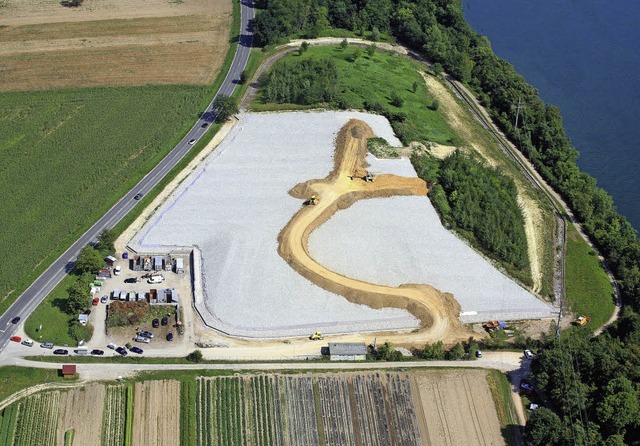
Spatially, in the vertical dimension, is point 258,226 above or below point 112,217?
below

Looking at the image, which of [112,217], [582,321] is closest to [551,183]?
[582,321]

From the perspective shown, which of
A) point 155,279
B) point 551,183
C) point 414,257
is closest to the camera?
point 155,279

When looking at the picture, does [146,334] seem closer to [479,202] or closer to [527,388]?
[527,388]

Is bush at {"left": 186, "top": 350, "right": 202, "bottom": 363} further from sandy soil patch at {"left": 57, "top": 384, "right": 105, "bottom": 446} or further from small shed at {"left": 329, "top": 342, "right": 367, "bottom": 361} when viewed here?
small shed at {"left": 329, "top": 342, "right": 367, "bottom": 361}

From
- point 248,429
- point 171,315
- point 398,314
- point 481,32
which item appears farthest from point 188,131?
point 481,32

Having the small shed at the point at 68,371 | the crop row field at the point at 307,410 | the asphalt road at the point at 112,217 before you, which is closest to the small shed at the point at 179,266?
the asphalt road at the point at 112,217

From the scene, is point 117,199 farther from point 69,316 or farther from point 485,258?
point 485,258

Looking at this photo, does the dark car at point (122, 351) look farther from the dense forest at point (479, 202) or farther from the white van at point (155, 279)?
the dense forest at point (479, 202)
